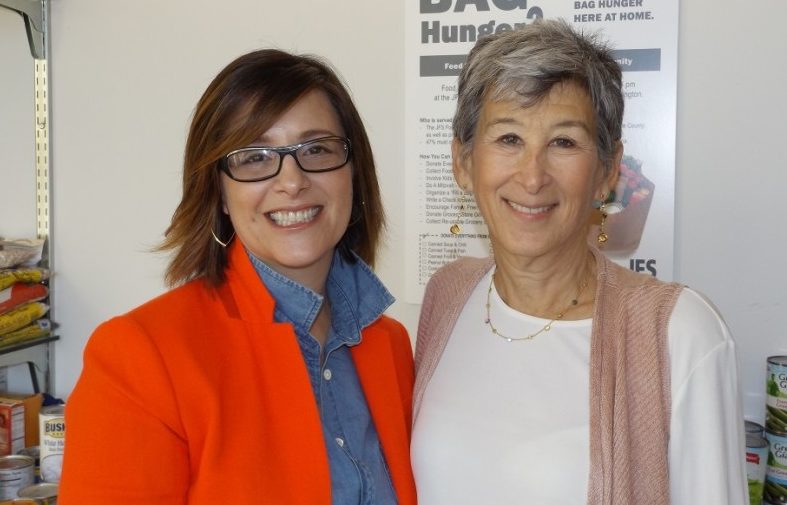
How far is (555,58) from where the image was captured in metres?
1.04

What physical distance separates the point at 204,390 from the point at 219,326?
0.37ft

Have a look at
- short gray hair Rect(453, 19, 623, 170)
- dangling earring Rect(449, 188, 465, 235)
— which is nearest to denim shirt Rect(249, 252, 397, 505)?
short gray hair Rect(453, 19, 623, 170)

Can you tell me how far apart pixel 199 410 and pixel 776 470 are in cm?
117

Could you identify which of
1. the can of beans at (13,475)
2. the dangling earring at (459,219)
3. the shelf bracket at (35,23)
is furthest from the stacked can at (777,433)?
the shelf bracket at (35,23)

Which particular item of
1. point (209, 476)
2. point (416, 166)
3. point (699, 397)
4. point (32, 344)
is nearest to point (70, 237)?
point (32, 344)

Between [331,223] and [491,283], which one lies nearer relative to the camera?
[331,223]

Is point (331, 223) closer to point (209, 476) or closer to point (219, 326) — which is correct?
point (219, 326)

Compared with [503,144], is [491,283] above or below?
below

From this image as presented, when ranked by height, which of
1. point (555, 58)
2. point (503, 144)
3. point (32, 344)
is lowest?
point (32, 344)

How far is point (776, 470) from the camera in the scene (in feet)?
4.98

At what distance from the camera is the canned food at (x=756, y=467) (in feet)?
4.90

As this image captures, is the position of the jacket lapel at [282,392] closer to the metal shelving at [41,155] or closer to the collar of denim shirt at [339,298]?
the collar of denim shirt at [339,298]

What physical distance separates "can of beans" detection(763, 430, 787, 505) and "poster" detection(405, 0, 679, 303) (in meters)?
0.39

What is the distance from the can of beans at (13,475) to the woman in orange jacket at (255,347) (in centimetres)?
85
